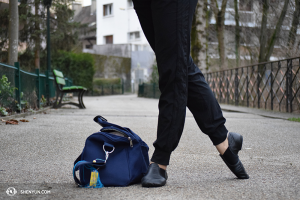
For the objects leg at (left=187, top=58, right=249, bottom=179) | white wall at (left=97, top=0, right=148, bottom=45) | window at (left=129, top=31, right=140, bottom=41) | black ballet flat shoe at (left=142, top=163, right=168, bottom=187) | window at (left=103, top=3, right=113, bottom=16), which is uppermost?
window at (left=103, top=3, right=113, bottom=16)

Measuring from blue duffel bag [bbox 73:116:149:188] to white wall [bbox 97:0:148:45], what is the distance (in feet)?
134

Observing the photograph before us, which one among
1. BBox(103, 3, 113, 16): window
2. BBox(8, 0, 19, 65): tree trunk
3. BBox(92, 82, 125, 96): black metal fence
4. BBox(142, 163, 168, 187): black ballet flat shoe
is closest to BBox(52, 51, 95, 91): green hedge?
BBox(92, 82, 125, 96): black metal fence

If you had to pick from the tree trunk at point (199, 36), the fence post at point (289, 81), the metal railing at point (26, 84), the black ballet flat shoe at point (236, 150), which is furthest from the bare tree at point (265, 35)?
the black ballet flat shoe at point (236, 150)

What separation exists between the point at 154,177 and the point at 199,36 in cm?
1498

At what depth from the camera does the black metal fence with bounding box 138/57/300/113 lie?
8.88m

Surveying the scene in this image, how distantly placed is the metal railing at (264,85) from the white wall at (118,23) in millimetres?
28618

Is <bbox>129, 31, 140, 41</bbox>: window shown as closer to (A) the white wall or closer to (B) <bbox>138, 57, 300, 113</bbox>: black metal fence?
(A) the white wall

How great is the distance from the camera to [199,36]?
16.6 m

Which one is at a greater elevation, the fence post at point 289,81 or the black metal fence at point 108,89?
the fence post at point 289,81

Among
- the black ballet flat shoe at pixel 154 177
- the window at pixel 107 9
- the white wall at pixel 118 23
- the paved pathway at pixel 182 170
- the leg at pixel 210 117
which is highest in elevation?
the window at pixel 107 9

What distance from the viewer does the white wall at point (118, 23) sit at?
140 ft

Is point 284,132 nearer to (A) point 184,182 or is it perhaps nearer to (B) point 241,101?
(A) point 184,182

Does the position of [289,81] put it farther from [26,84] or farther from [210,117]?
[210,117]

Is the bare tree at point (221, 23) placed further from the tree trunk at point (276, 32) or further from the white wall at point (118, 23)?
the white wall at point (118, 23)
